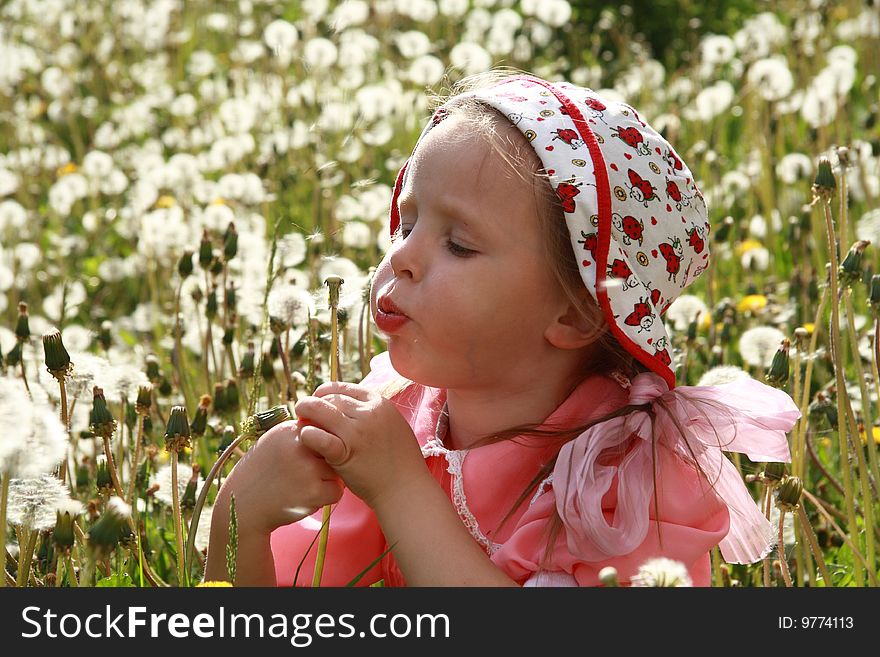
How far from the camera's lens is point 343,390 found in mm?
1647

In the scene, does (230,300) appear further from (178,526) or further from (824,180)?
(824,180)

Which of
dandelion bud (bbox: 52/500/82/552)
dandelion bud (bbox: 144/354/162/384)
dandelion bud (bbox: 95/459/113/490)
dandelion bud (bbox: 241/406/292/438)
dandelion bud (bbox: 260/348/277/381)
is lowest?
dandelion bud (bbox: 52/500/82/552)

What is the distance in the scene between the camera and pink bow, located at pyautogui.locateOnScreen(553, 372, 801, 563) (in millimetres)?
1585

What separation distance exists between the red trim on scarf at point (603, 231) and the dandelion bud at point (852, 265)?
0.37m

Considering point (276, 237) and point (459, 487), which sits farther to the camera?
point (276, 237)

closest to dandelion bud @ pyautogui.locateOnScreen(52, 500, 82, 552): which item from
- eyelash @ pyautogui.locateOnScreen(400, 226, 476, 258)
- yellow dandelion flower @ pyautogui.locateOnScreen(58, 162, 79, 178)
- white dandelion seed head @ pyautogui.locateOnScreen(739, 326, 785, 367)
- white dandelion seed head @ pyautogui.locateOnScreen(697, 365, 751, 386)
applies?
eyelash @ pyautogui.locateOnScreen(400, 226, 476, 258)

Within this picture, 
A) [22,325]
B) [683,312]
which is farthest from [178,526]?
[683,312]

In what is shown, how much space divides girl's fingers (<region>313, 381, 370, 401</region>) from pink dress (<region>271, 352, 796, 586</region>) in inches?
6.7

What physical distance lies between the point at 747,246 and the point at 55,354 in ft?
7.52

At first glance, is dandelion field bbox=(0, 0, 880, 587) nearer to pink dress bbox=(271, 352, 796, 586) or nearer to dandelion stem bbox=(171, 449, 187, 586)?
dandelion stem bbox=(171, 449, 187, 586)
